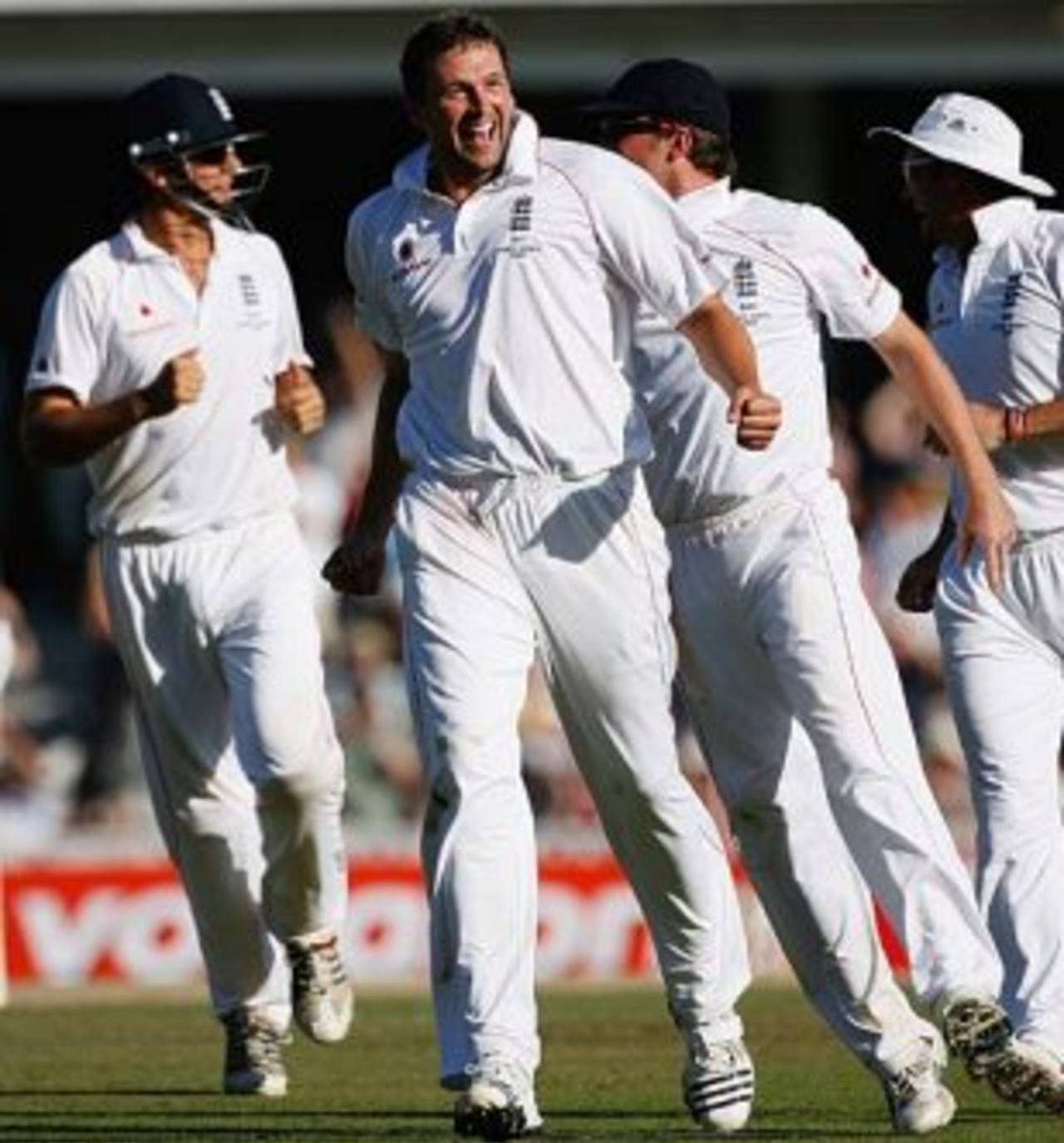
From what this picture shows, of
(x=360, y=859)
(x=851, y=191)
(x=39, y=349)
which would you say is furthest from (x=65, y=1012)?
(x=851, y=191)

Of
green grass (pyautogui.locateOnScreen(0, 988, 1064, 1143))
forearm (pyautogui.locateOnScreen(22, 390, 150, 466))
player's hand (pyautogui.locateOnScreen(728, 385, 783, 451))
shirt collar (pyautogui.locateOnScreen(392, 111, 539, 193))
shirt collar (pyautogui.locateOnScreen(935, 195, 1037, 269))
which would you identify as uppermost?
shirt collar (pyautogui.locateOnScreen(392, 111, 539, 193))

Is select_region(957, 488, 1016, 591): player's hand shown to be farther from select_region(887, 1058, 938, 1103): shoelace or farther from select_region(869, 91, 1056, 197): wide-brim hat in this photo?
select_region(869, 91, 1056, 197): wide-brim hat

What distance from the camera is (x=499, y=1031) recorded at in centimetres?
902

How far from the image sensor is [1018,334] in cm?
1059

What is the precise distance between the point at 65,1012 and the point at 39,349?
3838 mm

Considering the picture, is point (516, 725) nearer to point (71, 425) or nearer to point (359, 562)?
point (359, 562)

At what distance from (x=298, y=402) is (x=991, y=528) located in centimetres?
270

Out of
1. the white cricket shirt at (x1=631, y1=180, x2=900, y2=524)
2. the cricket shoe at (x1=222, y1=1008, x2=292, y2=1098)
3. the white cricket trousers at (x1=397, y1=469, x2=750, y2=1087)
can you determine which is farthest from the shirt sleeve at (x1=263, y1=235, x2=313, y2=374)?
the white cricket trousers at (x1=397, y1=469, x2=750, y2=1087)

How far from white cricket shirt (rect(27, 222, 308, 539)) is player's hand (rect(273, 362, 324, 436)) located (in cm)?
6

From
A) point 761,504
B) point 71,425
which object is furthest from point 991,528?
point 71,425

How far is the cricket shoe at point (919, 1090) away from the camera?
372 inches

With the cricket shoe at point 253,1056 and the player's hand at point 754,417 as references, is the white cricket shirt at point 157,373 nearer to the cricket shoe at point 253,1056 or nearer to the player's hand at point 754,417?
the cricket shoe at point 253,1056

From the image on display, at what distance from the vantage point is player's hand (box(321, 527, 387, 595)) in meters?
10.1

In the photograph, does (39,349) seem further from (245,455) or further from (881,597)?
(881,597)
